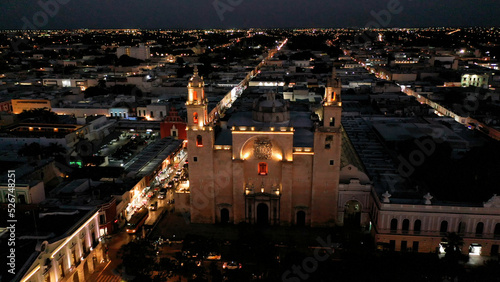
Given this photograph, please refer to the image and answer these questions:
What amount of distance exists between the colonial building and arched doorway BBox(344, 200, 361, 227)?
76.1 inches

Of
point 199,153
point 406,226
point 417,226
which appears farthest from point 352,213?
point 199,153

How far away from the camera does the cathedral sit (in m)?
38.8

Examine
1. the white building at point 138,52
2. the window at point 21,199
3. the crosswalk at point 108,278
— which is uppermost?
the white building at point 138,52

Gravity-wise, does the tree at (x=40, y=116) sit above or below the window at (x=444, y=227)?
above

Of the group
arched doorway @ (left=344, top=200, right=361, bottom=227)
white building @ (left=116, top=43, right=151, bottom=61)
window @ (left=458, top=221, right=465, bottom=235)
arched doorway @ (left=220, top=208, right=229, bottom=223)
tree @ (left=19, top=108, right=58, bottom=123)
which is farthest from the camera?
white building @ (left=116, top=43, right=151, bottom=61)

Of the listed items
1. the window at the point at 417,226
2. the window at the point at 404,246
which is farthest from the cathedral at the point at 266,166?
the window at the point at 417,226

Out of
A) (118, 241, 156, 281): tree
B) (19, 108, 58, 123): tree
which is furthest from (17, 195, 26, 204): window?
(19, 108, 58, 123): tree

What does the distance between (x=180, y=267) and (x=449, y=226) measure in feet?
78.7

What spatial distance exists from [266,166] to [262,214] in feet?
17.5

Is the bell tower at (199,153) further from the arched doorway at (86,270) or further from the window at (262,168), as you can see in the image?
the arched doorway at (86,270)

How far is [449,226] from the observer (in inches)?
1409

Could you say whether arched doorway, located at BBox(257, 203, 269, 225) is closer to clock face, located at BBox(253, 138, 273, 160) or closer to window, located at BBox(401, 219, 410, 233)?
clock face, located at BBox(253, 138, 273, 160)

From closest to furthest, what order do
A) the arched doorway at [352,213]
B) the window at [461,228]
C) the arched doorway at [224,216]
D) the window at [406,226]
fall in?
1. the window at [461,228]
2. the window at [406,226]
3. the arched doorway at [352,213]
4. the arched doorway at [224,216]

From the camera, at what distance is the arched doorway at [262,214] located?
41500mm
